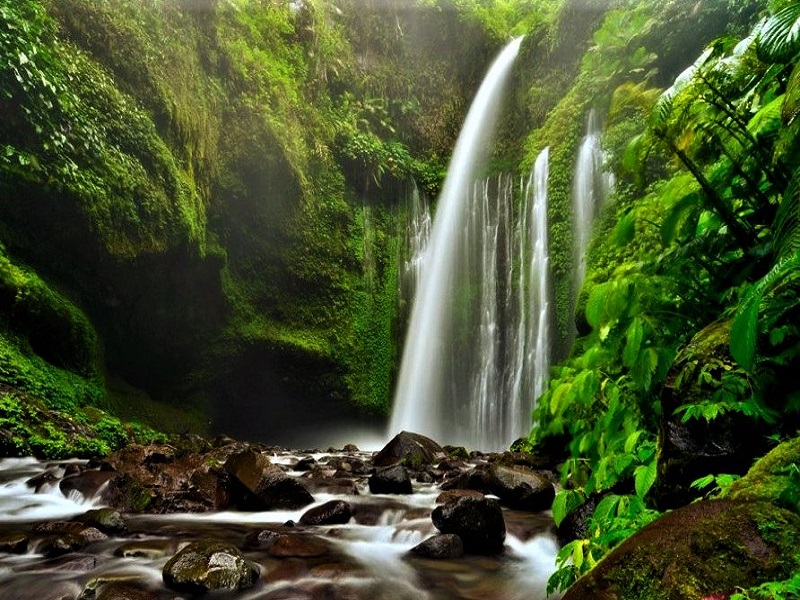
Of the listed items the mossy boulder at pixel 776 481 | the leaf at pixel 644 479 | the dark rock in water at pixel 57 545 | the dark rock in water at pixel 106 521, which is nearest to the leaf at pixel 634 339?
the leaf at pixel 644 479

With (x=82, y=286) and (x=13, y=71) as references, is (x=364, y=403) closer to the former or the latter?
(x=82, y=286)

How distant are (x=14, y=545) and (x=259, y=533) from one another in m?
1.82

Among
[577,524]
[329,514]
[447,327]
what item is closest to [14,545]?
[329,514]

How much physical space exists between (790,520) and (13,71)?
11347 mm

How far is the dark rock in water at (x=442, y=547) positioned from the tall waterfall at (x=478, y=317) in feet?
28.5

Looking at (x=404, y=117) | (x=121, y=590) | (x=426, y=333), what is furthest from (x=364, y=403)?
(x=121, y=590)

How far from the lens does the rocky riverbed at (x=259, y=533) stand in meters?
3.41

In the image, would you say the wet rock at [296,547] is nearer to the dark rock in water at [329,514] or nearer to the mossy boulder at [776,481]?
the dark rock in water at [329,514]

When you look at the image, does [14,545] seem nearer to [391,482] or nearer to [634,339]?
[391,482]

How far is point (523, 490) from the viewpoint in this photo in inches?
205

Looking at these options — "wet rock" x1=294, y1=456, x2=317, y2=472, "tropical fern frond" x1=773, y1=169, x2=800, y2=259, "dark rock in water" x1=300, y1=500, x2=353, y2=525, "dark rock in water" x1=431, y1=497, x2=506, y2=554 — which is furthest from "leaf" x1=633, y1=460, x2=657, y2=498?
"wet rock" x1=294, y1=456, x2=317, y2=472

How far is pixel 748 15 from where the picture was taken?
818 cm

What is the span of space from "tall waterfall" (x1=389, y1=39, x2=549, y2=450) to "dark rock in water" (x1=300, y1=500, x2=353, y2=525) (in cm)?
809

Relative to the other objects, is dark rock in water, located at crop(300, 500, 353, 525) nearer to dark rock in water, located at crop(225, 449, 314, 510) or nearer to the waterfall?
dark rock in water, located at crop(225, 449, 314, 510)
